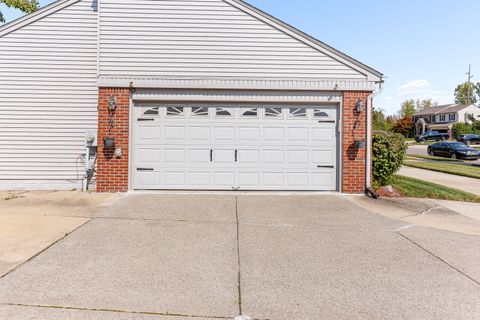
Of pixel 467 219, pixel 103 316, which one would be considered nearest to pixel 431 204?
pixel 467 219

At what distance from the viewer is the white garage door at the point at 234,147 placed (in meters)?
9.00

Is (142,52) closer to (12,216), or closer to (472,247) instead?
(12,216)

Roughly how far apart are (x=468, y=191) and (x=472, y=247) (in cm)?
636

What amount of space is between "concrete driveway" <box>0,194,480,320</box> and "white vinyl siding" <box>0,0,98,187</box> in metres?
3.88

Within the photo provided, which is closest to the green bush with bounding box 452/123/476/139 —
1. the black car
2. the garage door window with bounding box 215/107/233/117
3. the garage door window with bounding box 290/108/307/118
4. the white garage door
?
the black car

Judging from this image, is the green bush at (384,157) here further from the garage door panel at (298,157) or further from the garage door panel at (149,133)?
the garage door panel at (149,133)

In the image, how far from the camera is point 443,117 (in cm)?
6988

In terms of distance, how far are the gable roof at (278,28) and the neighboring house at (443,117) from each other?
213 ft

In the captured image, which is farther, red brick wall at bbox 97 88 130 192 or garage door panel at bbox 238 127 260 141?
garage door panel at bbox 238 127 260 141

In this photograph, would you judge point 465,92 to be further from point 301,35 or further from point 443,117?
point 301,35

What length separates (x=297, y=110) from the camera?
918cm

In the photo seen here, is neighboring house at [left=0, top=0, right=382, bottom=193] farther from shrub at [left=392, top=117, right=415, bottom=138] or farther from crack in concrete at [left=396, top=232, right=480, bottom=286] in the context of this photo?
shrub at [left=392, top=117, right=415, bottom=138]

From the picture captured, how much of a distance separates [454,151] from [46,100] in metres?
29.0

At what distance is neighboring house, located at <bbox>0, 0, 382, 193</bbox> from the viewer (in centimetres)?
900
